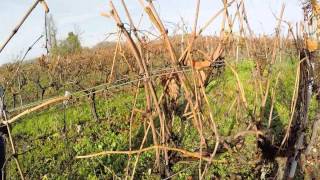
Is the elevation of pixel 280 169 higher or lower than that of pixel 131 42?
lower

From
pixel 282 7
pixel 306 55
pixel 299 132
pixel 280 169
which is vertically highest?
pixel 282 7

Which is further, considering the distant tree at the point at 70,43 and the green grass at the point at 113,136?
the distant tree at the point at 70,43

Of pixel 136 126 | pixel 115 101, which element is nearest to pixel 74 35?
pixel 115 101

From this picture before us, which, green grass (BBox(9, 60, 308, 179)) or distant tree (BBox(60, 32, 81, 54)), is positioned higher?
distant tree (BBox(60, 32, 81, 54))

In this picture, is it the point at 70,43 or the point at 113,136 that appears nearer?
the point at 113,136

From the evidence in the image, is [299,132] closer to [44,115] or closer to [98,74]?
[44,115]

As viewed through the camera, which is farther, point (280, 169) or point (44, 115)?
point (44, 115)

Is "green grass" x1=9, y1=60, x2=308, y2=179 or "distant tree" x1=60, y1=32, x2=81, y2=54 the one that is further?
"distant tree" x1=60, y1=32, x2=81, y2=54

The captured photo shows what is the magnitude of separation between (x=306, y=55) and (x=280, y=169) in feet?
2.62

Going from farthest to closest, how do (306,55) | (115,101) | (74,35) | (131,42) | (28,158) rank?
1. (74,35)
2. (115,101)
3. (28,158)
4. (306,55)
5. (131,42)

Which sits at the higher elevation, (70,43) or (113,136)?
(70,43)

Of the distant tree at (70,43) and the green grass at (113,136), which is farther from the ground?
the distant tree at (70,43)

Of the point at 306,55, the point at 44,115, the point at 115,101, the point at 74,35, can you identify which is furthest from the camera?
the point at 74,35

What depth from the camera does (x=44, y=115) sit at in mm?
11805
